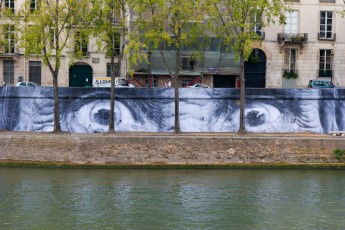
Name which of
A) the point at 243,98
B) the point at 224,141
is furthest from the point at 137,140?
the point at 243,98

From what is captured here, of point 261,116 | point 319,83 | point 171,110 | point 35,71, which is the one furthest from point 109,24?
point 319,83

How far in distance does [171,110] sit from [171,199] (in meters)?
12.3

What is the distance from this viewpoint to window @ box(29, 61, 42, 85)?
59.2 meters

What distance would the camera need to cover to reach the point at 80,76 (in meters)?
60.0

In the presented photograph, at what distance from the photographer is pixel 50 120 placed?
3997cm

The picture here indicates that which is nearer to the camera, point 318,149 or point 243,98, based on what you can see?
point 318,149

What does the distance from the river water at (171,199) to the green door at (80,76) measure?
81.8 ft

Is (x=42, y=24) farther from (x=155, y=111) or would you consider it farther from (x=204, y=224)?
(x=204, y=224)

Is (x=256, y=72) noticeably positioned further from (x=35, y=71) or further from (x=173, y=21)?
(x=173, y=21)

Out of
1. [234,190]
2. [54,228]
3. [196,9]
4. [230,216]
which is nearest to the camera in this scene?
[54,228]

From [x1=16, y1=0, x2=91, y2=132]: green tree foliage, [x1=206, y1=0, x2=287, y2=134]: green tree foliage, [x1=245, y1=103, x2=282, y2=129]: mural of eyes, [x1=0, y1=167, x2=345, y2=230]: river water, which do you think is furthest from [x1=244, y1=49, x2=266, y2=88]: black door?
[x1=0, y1=167, x2=345, y2=230]: river water

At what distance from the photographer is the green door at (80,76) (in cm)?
5981

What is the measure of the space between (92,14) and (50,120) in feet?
21.6

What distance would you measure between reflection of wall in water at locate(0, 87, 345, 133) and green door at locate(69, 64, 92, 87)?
1966 centimetres
